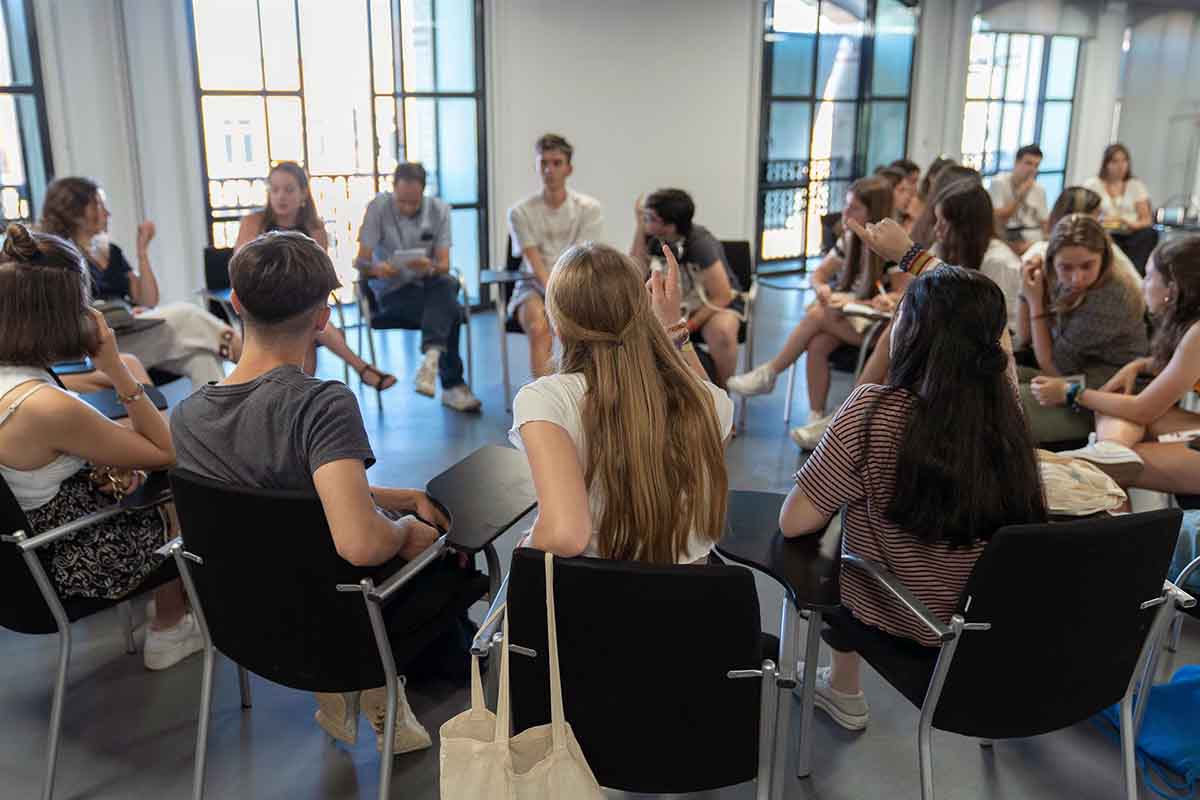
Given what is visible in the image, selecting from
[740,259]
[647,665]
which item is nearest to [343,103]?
[740,259]

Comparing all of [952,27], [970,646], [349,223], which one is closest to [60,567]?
[970,646]

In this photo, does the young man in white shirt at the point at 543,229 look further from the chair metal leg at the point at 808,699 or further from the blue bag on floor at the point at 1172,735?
the blue bag on floor at the point at 1172,735

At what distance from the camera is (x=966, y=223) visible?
141 inches

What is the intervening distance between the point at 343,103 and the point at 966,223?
13.9 ft

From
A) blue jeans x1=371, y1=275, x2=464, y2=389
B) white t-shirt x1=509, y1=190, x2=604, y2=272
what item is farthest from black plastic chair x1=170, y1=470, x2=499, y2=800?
white t-shirt x1=509, y1=190, x2=604, y2=272

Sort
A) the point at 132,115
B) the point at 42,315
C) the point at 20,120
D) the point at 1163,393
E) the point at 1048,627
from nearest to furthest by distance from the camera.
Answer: the point at 1048,627, the point at 42,315, the point at 1163,393, the point at 20,120, the point at 132,115

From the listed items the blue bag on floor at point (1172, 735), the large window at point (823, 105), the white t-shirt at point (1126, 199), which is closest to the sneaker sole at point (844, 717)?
the blue bag on floor at point (1172, 735)

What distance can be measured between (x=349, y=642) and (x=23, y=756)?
3.28 ft

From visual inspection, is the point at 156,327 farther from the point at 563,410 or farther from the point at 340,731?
the point at 563,410

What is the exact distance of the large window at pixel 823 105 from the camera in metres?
8.51

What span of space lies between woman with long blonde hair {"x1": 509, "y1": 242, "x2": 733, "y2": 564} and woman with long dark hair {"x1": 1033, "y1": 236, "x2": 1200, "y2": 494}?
129 centimetres

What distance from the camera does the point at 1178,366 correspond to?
2693mm

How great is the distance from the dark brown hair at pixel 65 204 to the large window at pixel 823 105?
595cm

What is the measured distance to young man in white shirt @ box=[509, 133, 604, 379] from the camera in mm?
4691
